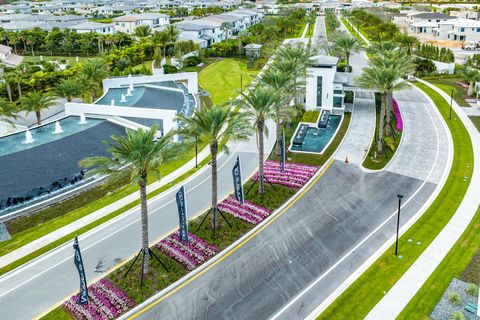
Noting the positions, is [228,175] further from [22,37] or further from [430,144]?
[22,37]

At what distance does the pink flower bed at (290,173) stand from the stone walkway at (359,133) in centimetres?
475

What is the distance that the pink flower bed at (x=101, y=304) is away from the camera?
70.7 feet

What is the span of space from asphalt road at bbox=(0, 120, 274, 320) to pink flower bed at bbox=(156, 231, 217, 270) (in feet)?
4.89

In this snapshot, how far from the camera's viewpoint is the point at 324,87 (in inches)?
2146

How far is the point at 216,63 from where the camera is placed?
305ft

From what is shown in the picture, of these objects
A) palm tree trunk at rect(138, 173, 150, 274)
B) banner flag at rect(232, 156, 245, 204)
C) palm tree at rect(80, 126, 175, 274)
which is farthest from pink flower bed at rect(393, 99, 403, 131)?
palm tree trunk at rect(138, 173, 150, 274)

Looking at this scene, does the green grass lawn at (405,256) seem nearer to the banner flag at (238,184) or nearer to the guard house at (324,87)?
the banner flag at (238,184)

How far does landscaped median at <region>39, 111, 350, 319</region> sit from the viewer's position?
22234mm

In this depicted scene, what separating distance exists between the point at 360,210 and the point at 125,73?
2322 inches

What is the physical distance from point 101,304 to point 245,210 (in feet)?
40.6

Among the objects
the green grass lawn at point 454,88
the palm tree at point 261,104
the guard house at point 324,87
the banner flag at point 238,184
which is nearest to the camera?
the banner flag at point 238,184

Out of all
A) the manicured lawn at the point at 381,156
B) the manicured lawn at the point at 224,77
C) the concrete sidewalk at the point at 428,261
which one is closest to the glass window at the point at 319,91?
the manicured lawn at the point at 381,156

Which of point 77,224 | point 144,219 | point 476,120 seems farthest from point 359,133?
point 77,224

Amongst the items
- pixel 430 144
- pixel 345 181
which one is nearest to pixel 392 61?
pixel 430 144
